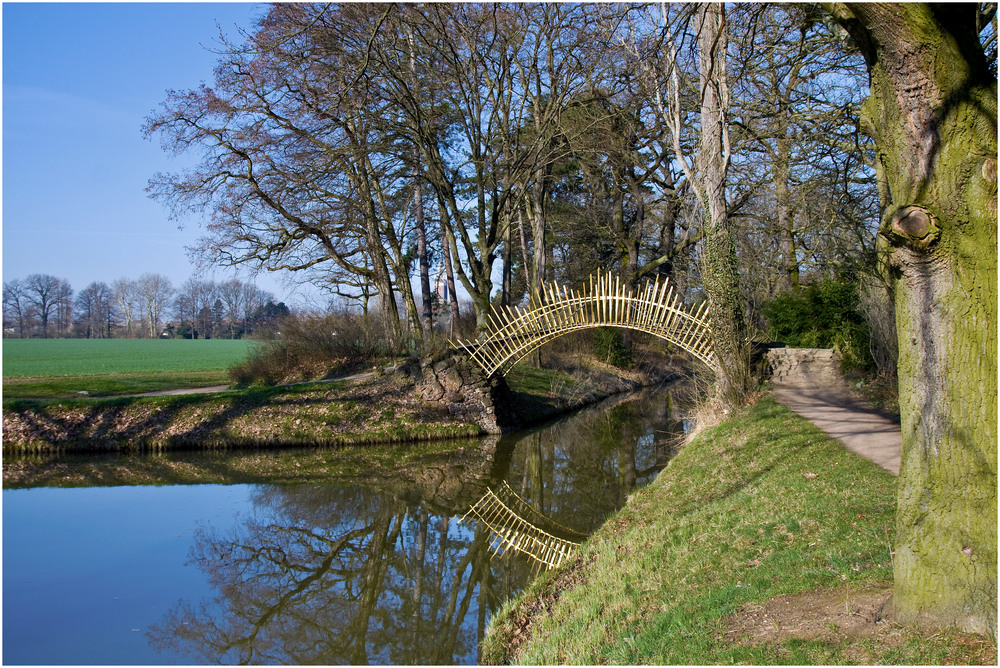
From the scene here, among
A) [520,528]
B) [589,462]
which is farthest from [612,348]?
[520,528]

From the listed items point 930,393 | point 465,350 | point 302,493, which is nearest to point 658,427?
point 465,350

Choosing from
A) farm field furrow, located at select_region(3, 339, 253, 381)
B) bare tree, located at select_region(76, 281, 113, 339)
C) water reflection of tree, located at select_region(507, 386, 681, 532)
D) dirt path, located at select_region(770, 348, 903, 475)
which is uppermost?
bare tree, located at select_region(76, 281, 113, 339)

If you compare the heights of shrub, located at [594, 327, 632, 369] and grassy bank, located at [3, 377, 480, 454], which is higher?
shrub, located at [594, 327, 632, 369]

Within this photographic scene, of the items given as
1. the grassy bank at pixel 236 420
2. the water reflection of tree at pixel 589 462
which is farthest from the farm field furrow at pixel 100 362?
the water reflection of tree at pixel 589 462

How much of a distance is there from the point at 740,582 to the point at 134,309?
7259 cm

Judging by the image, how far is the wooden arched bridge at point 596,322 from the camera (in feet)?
43.7

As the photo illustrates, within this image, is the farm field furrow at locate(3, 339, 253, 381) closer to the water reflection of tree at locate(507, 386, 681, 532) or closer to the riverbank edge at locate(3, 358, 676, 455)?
the riverbank edge at locate(3, 358, 676, 455)

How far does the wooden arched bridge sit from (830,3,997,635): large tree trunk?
9262mm

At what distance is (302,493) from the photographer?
11.2 metres

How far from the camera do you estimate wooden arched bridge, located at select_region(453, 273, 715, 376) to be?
13.3m

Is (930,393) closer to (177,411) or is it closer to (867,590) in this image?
(867,590)

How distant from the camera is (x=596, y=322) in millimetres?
14406

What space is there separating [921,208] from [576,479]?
29.4ft

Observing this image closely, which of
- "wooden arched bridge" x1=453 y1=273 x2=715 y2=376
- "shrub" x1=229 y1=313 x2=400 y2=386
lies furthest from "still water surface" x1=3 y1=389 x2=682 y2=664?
"shrub" x1=229 y1=313 x2=400 y2=386
